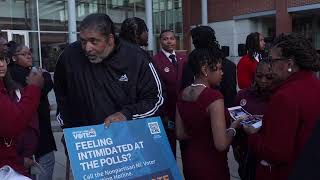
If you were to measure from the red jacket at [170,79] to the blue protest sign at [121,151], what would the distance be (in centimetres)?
170

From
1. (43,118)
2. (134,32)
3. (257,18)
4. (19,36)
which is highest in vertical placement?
(257,18)

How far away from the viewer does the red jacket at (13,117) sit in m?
2.40

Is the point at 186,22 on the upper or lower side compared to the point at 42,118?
upper

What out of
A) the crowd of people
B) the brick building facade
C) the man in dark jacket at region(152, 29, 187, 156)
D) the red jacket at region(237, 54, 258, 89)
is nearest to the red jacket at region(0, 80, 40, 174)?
the crowd of people

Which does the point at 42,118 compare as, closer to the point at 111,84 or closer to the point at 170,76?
the point at 170,76

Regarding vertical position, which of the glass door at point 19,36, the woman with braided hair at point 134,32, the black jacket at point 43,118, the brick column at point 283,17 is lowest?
the black jacket at point 43,118

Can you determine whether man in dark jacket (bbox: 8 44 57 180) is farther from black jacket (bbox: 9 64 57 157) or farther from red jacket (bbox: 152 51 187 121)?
red jacket (bbox: 152 51 187 121)

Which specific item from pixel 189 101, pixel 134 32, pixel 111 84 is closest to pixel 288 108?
pixel 189 101

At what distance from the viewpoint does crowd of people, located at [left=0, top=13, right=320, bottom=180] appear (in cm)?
241

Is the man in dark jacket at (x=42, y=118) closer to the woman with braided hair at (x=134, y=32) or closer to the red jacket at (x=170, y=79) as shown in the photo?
the woman with braided hair at (x=134, y=32)

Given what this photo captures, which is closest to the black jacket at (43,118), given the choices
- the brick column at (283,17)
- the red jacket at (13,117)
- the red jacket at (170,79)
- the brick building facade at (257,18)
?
the red jacket at (170,79)

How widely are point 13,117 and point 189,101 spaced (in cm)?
125

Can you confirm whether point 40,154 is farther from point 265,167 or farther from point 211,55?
point 265,167

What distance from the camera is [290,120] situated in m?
2.34
